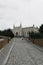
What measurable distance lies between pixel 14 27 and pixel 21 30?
25.4ft

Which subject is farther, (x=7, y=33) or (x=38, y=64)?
(x=7, y=33)

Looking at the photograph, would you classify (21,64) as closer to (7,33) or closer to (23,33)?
(7,33)

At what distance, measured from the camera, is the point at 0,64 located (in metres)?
12.7

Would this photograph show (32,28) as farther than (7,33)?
Yes

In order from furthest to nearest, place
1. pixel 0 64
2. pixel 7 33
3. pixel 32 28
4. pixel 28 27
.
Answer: pixel 28 27
pixel 32 28
pixel 7 33
pixel 0 64

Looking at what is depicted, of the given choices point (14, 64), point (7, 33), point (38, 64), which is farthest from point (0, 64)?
point (7, 33)

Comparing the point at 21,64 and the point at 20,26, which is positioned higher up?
the point at 20,26

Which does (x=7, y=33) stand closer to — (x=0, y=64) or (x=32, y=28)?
(x=32, y=28)

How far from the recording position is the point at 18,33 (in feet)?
597

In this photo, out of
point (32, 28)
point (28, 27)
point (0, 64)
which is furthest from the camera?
point (28, 27)

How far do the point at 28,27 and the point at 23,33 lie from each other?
800 cm

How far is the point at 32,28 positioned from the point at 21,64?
153387 mm

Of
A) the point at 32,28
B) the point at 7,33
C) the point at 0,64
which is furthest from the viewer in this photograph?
the point at 32,28

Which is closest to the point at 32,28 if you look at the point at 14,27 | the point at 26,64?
the point at 14,27
